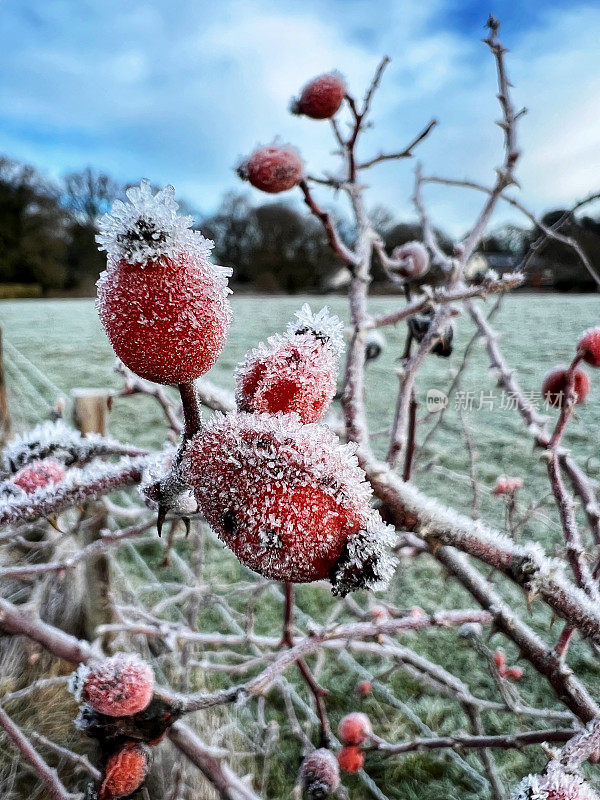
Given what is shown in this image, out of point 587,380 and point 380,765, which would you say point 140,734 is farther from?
point 380,765

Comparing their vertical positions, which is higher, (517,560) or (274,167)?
(274,167)

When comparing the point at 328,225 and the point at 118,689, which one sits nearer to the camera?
the point at 118,689

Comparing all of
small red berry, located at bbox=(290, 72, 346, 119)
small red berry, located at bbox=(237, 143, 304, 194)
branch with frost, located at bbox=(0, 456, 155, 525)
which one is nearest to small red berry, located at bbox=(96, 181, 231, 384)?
branch with frost, located at bbox=(0, 456, 155, 525)

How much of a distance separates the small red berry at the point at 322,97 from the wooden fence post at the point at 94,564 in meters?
0.76

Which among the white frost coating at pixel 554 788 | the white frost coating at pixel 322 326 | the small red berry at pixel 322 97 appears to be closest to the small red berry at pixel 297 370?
the white frost coating at pixel 322 326

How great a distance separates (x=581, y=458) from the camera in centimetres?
166

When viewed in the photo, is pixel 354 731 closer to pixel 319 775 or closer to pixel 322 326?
pixel 319 775

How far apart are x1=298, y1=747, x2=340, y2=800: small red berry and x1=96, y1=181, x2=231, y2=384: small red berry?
1.88ft

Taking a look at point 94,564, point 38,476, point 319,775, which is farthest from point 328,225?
point 94,564

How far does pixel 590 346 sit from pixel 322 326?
360mm

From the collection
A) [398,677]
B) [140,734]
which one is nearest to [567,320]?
[398,677]

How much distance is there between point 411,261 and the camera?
788 millimetres

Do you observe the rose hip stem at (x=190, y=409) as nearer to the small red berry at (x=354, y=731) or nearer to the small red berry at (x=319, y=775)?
the small red berry at (x=319, y=775)

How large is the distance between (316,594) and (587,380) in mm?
1444
